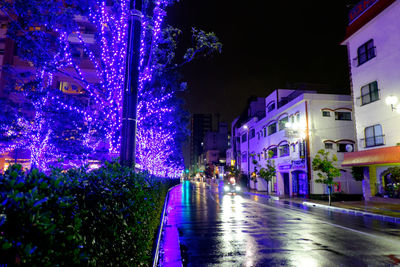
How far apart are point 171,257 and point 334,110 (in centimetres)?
3098

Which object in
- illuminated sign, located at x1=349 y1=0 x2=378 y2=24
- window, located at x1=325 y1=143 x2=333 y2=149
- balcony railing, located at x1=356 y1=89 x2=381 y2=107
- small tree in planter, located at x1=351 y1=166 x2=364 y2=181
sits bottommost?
small tree in planter, located at x1=351 y1=166 x2=364 y2=181

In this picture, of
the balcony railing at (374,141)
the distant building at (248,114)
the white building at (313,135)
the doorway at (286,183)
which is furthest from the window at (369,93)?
the distant building at (248,114)

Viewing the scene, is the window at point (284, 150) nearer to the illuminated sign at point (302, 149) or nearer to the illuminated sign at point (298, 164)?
the illuminated sign at point (298, 164)

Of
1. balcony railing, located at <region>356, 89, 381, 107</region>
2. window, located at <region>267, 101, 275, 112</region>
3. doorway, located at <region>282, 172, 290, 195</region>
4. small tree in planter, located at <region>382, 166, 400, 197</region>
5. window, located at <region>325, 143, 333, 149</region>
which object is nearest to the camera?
small tree in planter, located at <region>382, 166, 400, 197</region>

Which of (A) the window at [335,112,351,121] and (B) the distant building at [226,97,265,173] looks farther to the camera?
(B) the distant building at [226,97,265,173]

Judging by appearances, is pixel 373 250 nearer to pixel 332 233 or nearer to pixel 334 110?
pixel 332 233

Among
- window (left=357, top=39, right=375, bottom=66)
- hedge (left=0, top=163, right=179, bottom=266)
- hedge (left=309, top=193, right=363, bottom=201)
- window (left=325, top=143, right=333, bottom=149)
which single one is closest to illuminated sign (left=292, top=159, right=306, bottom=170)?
window (left=325, top=143, right=333, bottom=149)

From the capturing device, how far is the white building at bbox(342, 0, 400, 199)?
22.0 m

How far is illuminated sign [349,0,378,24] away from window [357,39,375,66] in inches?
127

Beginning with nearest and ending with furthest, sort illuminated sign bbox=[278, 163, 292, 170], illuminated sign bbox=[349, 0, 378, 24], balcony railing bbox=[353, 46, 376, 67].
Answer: balcony railing bbox=[353, 46, 376, 67], illuminated sign bbox=[349, 0, 378, 24], illuminated sign bbox=[278, 163, 292, 170]

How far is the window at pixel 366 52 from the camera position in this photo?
24.7 meters

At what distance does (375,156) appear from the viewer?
74.9 feet

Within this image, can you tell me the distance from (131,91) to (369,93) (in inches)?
980

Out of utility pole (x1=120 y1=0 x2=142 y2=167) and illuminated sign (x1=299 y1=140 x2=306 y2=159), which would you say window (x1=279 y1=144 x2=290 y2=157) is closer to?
illuminated sign (x1=299 y1=140 x2=306 y2=159)
